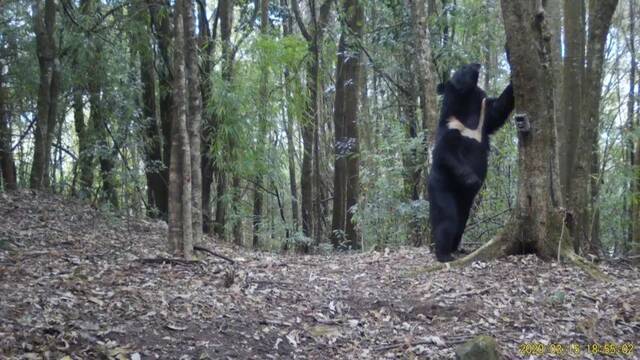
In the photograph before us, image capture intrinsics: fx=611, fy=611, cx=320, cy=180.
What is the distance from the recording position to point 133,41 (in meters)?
9.02

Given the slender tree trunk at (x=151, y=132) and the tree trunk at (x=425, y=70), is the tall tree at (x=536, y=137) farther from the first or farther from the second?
the slender tree trunk at (x=151, y=132)

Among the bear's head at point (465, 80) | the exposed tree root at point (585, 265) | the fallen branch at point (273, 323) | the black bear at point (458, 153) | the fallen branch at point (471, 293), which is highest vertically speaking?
the bear's head at point (465, 80)

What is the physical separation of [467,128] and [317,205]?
16.5 feet

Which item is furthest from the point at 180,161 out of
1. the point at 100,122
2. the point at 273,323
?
the point at 100,122

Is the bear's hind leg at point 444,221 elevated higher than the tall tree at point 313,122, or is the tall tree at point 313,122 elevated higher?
the tall tree at point 313,122

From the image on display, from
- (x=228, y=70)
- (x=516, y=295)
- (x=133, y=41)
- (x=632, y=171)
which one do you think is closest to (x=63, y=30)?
(x=133, y=41)

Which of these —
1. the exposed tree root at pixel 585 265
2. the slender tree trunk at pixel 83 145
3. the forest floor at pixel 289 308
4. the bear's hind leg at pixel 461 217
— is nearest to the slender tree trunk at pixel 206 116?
the slender tree trunk at pixel 83 145

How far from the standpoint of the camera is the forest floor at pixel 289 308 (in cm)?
337

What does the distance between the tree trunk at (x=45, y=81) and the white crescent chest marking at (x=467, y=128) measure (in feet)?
17.7

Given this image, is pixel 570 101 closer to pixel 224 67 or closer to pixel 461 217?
pixel 461 217

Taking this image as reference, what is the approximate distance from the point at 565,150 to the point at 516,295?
246 centimetres

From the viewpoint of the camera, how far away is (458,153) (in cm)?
585

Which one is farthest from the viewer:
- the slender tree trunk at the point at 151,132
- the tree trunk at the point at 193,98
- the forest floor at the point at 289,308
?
the slender tree trunk at the point at 151,132

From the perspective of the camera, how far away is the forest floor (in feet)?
11.1
